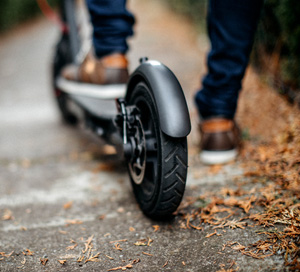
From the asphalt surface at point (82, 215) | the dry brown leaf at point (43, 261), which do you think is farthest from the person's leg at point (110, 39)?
the dry brown leaf at point (43, 261)

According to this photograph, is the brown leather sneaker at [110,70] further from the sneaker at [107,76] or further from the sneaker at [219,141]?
the sneaker at [219,141]

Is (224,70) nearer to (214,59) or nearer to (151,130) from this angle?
(214,59)

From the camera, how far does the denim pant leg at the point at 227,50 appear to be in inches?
63.2

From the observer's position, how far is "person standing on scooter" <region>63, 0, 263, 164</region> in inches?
61.2

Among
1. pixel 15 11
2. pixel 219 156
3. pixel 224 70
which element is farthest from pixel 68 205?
pixel 15 11

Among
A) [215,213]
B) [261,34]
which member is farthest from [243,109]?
[215,213]

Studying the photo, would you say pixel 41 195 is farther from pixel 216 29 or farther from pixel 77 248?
pixel 216 29

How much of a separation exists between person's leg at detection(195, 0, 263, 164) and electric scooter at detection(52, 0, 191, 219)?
1.59 ft

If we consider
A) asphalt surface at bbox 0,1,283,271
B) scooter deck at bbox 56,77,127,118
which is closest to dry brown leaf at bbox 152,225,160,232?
asphalt surface at bbox 0,1,283,271

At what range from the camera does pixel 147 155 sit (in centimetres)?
119

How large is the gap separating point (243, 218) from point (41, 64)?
565 centimetres

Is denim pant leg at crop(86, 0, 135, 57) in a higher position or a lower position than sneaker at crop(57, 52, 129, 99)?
higher

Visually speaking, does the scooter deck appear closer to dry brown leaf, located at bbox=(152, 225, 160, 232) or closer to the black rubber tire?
the black rubber tire

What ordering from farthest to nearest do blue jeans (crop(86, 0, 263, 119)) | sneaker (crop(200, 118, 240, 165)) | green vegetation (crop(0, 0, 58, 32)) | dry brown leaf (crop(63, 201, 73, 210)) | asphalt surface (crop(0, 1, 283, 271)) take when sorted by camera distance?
green vegetation (crop(0, 0, 58, 32)) < sneaker (crop(200, 118, 240, 165)) < blue jeans (crop(86, 0, 263, 119)) < dry brown leaf (crop(63, 201, 73, 210)) < asphalt surface (crop(0, 1, 283, 271))
